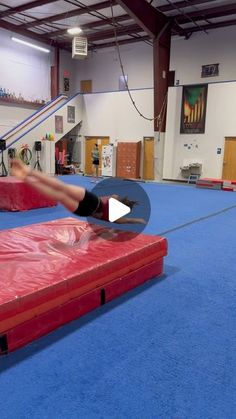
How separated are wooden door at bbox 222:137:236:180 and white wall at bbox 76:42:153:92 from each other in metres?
4.63

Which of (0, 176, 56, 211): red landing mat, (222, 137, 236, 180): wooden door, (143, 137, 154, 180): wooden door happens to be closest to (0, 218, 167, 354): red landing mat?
(0, 176, 56, 211): red landing mat

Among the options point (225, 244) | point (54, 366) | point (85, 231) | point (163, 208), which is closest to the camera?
point (54, 366)

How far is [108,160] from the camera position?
42.0 feet

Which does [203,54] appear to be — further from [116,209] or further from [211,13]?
[116,209]

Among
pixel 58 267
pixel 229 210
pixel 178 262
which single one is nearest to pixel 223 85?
pixel 229 210

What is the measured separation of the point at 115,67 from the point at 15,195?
1040 cm

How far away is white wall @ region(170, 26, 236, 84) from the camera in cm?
1164

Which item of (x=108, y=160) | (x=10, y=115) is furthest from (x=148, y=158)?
(x=10, y=115)

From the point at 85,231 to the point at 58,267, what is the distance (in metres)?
1.02

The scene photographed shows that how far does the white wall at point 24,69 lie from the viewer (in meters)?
12.5

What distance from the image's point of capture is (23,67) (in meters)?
13.2

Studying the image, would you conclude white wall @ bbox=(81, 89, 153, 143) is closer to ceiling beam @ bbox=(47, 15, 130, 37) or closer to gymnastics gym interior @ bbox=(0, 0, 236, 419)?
gymnastics gym interior @ bbox=(0, 0, 236, 419)

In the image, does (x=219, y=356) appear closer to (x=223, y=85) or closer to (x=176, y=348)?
(x=176, y=348)

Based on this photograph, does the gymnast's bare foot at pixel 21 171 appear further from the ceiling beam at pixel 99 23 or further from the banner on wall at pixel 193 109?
the ceiling beam at pixel 99 23
